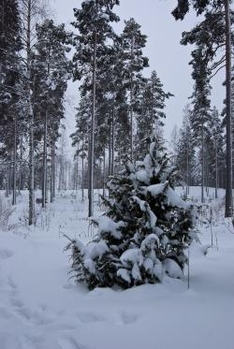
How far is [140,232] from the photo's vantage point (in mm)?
4547

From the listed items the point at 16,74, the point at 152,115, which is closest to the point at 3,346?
the point at 16,74

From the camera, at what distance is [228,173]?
13328mm

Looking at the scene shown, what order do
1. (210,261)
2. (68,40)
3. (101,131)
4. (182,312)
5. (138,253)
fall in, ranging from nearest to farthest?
1. (182,312)
2. (138,253)
3. (210,261)
4. (68,40)
5. (101,131)

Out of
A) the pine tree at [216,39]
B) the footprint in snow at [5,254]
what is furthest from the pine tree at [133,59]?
the footprint in snow at [5,254]

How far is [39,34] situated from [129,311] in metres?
13.3

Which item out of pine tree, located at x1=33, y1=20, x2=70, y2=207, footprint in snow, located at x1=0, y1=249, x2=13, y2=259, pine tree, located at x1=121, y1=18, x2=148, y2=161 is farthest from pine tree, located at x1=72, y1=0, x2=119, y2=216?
footprint in snow, located at x1=0, y1=249, x2=13, y2=259

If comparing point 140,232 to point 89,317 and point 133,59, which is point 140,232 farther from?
point 133,59

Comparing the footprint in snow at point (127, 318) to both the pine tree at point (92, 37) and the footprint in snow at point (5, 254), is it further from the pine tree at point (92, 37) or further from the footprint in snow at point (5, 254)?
the pine tree at point (92, 37)

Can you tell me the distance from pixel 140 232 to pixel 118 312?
1.22 meters

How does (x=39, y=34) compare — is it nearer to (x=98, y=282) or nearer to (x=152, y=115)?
(x=98, y=282)

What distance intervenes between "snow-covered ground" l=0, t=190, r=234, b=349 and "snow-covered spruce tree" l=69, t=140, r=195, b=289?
0.22 metres

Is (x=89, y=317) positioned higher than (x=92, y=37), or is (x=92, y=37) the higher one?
(x=92, y=37)

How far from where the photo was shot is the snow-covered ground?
115 inches

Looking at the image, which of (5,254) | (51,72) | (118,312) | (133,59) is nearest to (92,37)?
(51,72)
